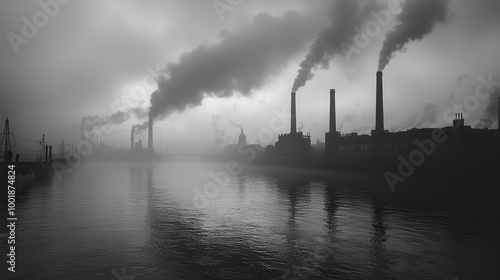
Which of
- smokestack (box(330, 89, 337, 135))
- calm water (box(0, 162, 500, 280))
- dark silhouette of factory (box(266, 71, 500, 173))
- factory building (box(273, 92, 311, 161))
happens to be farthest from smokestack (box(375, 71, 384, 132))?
calm water (box(0, 162, 500, 280))

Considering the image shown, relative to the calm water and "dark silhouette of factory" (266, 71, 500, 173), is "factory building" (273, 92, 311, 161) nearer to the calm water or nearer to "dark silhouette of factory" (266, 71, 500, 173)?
"dark silhouette of factory" (266, 71, 500, 173)

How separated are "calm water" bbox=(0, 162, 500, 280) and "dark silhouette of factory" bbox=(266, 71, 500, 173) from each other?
109 feet

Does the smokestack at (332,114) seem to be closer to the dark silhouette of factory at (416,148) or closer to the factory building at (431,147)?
the dark silhouette of factory at (416,148)

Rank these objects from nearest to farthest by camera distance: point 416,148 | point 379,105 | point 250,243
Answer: point 250,243, point 416,148, point 379,105

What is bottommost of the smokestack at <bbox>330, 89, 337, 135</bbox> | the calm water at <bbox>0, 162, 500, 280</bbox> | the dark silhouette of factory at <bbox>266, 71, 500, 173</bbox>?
the calm water at <bbox>0, 162, 500, 280</bbox>

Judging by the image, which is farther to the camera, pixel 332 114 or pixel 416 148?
pixel 332 114

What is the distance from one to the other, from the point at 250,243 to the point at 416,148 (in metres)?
51.3

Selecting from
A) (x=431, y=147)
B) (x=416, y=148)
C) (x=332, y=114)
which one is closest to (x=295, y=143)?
(x=332, y=114)

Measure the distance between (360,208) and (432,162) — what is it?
3655cm

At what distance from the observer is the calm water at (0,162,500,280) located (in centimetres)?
980

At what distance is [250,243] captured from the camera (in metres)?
13.1

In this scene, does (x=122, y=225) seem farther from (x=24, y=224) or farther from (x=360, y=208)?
(x=360, y=208)

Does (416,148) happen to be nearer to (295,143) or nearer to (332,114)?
(332,114)

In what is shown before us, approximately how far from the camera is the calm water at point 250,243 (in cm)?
980
